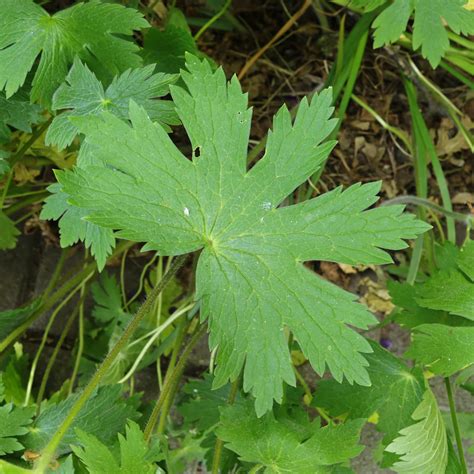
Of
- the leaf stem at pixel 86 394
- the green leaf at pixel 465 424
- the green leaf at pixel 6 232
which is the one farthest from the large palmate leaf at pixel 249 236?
the green leaf at pixel 6 232

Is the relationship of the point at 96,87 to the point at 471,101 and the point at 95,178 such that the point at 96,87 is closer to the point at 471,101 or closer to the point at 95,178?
the point at 95,178

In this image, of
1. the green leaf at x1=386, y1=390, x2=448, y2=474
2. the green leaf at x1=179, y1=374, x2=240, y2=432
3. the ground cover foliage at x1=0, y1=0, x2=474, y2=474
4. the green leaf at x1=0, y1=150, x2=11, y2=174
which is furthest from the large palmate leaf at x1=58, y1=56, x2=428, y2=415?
the green leaf at x1=179, y1=374, x2=240, y2=432

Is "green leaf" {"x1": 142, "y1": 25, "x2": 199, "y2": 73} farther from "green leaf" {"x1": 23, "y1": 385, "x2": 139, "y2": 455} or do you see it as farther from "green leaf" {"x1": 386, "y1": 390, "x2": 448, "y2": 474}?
"green leaf" {"x1": 386, "y1": 390, "x2": 448, "y2": 474}

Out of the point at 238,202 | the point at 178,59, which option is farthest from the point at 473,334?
the point at 178,59

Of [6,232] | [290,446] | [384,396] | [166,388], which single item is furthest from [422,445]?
[6,232]

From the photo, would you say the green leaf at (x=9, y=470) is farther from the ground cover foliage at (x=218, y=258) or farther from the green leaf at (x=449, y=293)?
the green leaf at (x=449, y=293)
